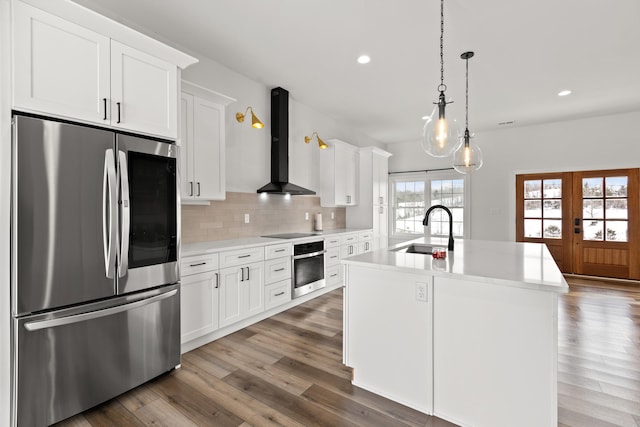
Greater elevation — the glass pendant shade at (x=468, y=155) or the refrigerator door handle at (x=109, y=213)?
the glass pendant shade at (x=468, y=155)

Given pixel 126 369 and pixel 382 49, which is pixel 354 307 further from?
pixel 382 49

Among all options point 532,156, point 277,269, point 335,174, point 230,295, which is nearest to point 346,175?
point 335,174

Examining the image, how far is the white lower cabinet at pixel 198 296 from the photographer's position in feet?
8.61

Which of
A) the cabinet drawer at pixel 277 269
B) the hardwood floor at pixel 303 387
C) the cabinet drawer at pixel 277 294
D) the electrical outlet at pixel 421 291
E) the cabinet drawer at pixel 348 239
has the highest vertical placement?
the cabinet drawer at pixel 348 239

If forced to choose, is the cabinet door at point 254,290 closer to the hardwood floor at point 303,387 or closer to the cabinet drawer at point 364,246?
the hardwood floor at point 303,387

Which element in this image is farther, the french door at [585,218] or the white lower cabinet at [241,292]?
the french door at [585,218]

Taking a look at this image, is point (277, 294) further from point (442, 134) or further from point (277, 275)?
point (442, 134)

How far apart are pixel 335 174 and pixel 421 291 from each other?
351cm

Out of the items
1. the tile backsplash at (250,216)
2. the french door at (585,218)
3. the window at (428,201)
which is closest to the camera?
the tile backsplash at (250,216)

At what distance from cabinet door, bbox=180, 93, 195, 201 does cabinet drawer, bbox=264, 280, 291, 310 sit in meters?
1.33

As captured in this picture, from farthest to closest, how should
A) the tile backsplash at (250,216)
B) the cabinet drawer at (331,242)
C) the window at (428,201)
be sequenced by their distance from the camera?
the window at (428,201) → the cabinet drawer at (331,242) → the tile backsplash at (250,216)

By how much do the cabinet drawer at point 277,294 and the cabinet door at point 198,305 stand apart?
69 centimetres

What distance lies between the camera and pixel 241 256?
3.14 meters

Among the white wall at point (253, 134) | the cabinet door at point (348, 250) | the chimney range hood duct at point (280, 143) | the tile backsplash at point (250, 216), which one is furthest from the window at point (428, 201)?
the chimney range hood duct at point (280, 143)
